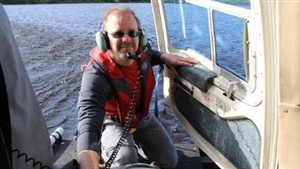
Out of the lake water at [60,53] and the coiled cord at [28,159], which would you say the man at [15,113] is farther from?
the lake water at [60,53]

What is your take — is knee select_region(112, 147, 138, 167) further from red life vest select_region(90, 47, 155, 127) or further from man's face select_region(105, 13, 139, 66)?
man's face select_region(105, 13, 139, 66)

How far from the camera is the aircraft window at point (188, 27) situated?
2.80 m

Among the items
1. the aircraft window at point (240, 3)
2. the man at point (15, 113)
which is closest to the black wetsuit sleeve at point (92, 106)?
the man at point (15, 113)

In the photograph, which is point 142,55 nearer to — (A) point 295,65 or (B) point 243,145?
(B) point 243,145

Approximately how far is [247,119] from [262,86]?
0.32 m

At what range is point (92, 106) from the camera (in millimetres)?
2416

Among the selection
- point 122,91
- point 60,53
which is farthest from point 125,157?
point 60,53

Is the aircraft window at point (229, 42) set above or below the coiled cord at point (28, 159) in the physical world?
above

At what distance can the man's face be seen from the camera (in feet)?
8.54

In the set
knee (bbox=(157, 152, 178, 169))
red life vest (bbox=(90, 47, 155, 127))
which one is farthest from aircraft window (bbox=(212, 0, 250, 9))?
knee (bbox=(157, 152, 178, 169))

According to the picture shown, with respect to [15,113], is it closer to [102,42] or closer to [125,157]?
[102,42]

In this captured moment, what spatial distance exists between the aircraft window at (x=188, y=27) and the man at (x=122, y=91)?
0.46 feet

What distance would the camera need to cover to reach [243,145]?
7.63 feet

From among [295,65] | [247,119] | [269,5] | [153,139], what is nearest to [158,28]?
[153,139]
